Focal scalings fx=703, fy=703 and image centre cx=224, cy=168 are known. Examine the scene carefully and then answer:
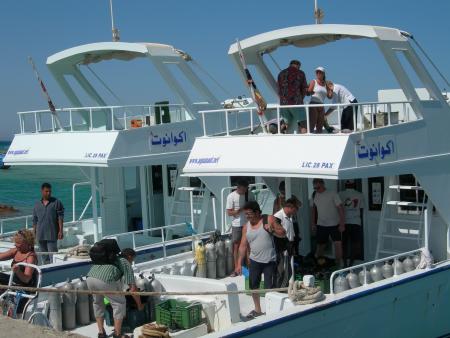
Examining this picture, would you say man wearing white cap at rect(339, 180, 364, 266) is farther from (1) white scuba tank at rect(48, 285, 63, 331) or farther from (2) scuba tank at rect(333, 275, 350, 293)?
(1) white scuba tank at rect(48, 285, 63, 331)

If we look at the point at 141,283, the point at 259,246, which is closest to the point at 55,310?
the point at 141,283

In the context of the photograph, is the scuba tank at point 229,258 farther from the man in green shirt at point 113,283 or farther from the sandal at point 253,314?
the man in green shirt at point 113,283

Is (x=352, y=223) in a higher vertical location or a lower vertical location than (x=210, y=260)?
higher

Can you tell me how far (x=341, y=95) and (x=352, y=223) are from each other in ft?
→ 6.64

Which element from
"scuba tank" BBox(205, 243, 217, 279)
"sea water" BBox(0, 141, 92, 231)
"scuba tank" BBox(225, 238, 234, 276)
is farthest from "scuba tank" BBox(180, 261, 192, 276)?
"sea water" BBox(0, 141, 92, 231)

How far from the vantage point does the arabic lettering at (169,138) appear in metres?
12.9

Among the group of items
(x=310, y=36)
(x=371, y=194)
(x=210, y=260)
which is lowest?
(x=210, y=260)

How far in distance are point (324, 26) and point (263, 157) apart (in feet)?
6.58

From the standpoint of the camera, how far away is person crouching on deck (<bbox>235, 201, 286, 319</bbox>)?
29.2 ft

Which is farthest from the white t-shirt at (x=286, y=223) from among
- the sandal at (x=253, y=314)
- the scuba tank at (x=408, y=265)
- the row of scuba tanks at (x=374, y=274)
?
the scuba tank at (x=408, y=265)

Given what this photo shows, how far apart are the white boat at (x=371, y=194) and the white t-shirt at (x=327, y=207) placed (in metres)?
0.71

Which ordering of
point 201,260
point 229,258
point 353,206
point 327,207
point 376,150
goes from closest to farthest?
1. point 376,150
2. point 327,207
3. point 353,206
4. point 201,260
5. point 229,258

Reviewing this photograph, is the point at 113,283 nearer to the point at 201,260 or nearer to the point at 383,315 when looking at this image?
the point at 201,260

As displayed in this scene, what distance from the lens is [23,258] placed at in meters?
9.10
